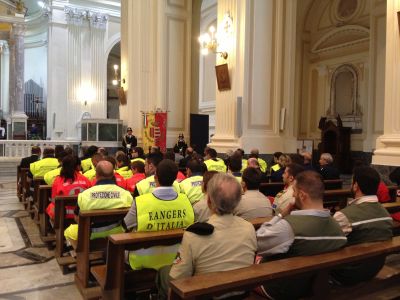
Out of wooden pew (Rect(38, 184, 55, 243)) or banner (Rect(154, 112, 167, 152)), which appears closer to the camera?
wooden pew (Rect(38, 184, 55, 243))

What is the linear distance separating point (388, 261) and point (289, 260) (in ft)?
6.41

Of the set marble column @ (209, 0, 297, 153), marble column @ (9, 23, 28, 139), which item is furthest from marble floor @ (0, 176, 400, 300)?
marble column @ (9, 23, 28, 139)

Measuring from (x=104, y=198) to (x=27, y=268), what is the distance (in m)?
1.37

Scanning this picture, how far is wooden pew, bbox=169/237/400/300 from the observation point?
1657 millimetres

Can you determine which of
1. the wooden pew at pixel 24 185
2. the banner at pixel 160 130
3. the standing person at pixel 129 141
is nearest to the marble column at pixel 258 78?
the banner at pixel 160 130

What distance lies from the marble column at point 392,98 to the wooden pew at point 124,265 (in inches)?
151

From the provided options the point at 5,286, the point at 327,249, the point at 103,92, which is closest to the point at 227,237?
the point at 327,249

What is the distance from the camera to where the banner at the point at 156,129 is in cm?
1091

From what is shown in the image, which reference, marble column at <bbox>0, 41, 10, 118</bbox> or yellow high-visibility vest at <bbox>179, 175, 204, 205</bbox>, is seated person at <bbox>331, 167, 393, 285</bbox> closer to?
yellow high-visibility vest at <bbox>179, 175, 204, 205</bbox>

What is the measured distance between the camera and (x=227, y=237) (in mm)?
2016

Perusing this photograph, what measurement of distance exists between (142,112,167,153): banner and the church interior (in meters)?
0.11

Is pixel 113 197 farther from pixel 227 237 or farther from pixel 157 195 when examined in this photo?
pixel 227 237

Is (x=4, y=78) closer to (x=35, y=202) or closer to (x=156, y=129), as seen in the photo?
(x=156, y=129)

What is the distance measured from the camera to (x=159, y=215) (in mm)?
2713
